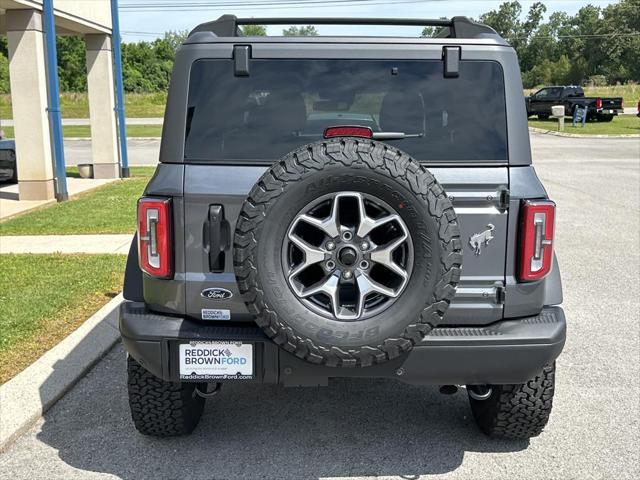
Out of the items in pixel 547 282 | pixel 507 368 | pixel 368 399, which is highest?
pixel 547 282

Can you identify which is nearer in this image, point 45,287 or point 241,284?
point 241,284

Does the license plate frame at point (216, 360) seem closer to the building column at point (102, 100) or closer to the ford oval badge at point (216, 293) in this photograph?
the ford oval badge at point (216, 293)

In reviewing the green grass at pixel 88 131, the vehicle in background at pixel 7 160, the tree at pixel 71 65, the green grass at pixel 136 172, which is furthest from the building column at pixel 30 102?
the tree at pixel 71 65

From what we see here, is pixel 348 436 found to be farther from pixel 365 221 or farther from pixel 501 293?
pixel 365 221

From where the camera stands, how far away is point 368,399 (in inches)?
171

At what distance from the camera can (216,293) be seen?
10.4 ft

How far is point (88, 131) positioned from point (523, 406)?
34.5 m

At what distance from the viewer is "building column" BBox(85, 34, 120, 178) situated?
1547cm

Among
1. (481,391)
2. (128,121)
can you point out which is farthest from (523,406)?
(128,121)

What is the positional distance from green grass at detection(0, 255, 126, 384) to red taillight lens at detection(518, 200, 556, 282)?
126 inches

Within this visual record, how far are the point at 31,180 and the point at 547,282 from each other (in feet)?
34.9

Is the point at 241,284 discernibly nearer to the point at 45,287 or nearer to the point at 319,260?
the point at 319,260

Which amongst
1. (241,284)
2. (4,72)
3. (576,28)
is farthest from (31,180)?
(576,28)

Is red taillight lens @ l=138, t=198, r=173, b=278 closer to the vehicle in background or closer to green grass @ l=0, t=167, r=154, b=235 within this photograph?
green grass @ l=0, t=167, r=154, b=235
